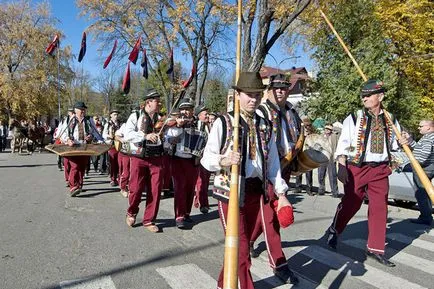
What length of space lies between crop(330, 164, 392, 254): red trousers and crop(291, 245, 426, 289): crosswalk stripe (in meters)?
0.35

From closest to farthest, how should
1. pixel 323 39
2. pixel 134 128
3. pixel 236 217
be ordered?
pixel 236 217 → pixel 134 128 → pixel 323 39

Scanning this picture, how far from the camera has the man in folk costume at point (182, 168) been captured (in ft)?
21.4

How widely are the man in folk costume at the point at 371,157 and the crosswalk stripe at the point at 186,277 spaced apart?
2.16 meters

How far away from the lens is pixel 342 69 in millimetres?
18844

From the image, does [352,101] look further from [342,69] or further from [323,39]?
[323,39]

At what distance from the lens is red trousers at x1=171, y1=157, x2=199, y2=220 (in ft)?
21.6

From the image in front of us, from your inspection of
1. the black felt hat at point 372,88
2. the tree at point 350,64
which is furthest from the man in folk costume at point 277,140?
the tree at point 350,64

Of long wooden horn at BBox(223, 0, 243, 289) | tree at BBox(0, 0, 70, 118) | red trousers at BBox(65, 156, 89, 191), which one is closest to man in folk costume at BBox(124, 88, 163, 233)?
red trousers at BBox(65, 156, 89, 191)

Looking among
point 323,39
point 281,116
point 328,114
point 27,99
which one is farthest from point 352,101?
point 27,99

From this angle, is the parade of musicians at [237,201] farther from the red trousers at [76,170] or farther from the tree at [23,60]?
the tree at [23,60]

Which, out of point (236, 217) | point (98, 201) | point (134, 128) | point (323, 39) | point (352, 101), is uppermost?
point (323, 39)

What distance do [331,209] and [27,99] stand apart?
30287mm

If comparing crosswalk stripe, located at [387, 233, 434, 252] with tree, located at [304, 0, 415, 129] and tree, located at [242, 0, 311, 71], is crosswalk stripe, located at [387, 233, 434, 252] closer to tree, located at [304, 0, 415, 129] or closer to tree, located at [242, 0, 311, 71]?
tree, located at [242, 0, 311, 71]

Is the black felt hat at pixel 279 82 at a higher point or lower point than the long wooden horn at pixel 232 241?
higher
